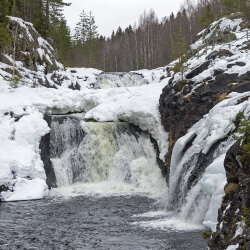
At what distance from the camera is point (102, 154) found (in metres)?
17.6

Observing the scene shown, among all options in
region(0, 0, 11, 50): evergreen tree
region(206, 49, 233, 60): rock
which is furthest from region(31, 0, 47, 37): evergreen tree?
region(206, 49, 233, 60): rock

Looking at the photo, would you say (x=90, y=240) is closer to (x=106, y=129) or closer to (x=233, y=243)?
(x=233, y=243)

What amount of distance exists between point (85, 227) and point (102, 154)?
321 inches

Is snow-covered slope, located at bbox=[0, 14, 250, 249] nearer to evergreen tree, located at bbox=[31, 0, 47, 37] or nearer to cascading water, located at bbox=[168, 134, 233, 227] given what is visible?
cascading water, located at bbox=[168, 134, 233, 227]

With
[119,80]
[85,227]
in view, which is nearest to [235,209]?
[85,227]

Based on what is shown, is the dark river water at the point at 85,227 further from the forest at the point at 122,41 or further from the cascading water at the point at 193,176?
the forest at the point at 122,41

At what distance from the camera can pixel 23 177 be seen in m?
14.4

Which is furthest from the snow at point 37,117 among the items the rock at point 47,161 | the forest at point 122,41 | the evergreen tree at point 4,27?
the forest at point 122,41

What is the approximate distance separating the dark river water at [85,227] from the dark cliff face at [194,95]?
400cm

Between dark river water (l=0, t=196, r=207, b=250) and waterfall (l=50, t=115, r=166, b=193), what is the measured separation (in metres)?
3.40

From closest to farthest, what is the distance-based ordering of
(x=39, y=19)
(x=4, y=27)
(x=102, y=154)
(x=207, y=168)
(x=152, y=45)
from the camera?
(x=207, y=168) < (x=102, y=154) < (x=4, y=27) < (x=39, y=19) < (x=152, y=45)

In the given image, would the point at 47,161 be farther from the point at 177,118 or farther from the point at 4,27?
the point at 4,27

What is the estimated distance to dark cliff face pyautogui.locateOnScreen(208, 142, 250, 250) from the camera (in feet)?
14.3

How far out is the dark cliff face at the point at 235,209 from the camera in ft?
14.3
